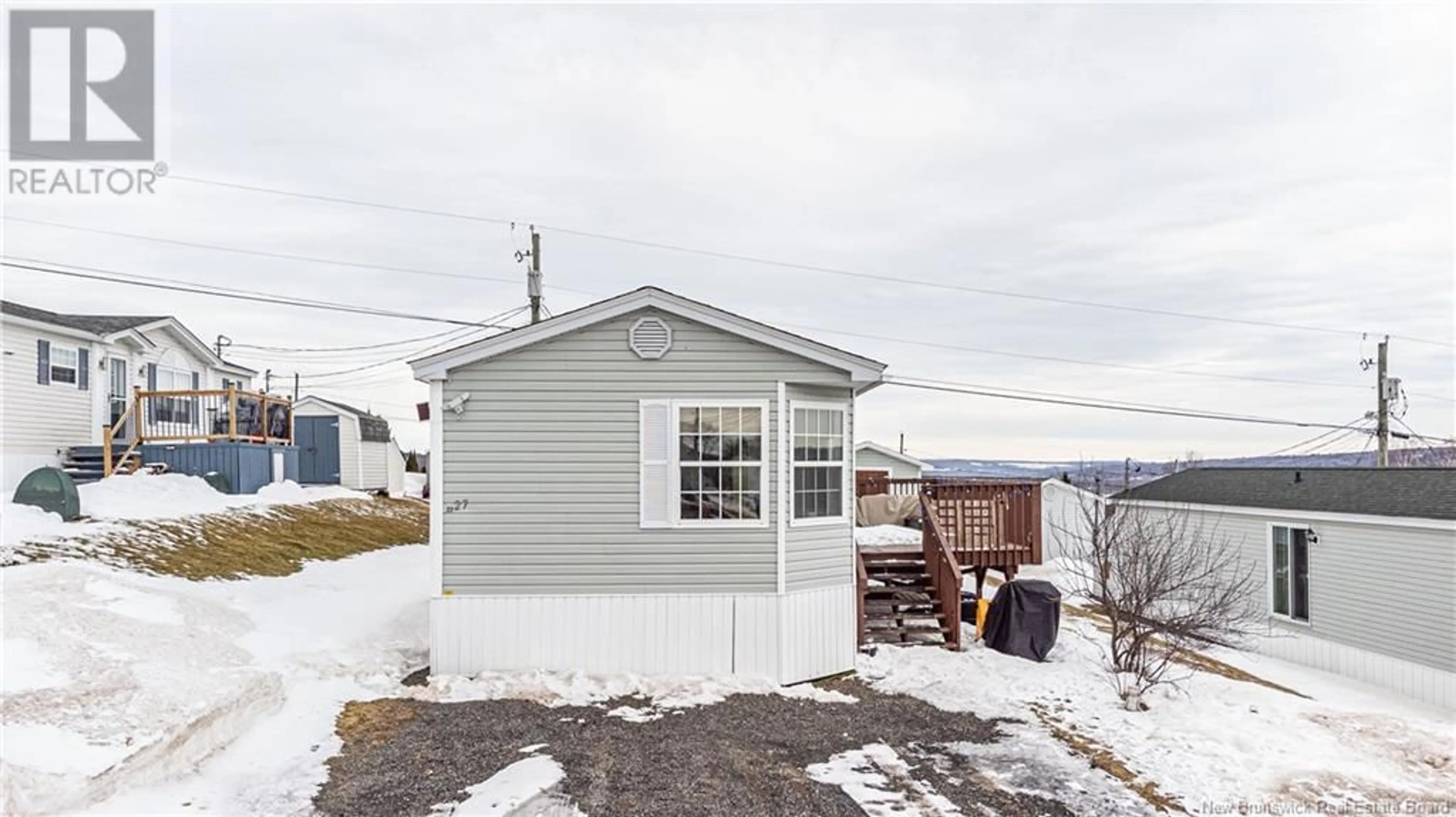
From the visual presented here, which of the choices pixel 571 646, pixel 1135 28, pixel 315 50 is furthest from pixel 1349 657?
pixel 315 50

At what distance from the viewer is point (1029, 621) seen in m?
10.3

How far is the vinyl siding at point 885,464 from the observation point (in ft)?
109

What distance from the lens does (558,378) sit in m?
8.93

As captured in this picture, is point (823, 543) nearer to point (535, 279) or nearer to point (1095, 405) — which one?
Result: point (535, 279)

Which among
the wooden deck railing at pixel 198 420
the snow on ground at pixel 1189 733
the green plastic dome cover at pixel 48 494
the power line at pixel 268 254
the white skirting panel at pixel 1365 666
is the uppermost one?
the power line at pixel 268 254

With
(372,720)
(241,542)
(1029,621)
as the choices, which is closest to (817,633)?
(1029,621)

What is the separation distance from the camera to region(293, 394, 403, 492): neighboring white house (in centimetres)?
2456

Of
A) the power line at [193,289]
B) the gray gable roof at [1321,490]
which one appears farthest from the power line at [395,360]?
the gray gable roof at [1321,490]

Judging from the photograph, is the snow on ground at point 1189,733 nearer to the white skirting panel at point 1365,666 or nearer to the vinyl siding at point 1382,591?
the white skirting panel at point 1365,666

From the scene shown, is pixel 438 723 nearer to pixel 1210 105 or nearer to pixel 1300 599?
pixel 1210 105

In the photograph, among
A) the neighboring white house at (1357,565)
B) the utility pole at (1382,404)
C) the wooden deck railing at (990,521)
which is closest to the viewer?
the wooden deck railing at (990,521)

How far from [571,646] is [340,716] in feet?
7.62

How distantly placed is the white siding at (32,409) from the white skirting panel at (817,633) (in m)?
14.9

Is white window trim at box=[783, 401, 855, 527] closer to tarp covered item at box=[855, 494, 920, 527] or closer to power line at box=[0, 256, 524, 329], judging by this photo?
power line at box=[0, 256, 524, 329]
